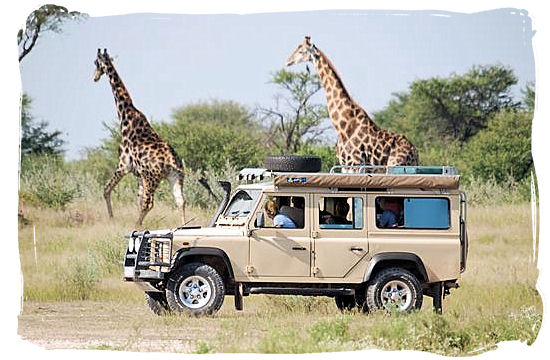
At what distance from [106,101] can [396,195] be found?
6.28 meters

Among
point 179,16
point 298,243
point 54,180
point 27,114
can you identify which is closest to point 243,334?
point 298,243

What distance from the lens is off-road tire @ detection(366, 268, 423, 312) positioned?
A: 11281mm

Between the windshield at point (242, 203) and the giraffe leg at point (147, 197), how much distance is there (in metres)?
4.83

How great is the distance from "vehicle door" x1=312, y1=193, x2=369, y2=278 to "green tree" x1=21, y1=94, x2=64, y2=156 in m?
4.88

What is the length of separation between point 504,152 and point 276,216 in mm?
8756

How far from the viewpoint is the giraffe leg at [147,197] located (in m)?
16.6

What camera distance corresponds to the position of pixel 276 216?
11430mm

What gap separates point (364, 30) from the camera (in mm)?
14148

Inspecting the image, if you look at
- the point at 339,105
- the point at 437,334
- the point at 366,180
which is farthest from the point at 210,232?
the point at 339,105

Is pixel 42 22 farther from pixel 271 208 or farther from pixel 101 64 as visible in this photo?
pixel 271 208

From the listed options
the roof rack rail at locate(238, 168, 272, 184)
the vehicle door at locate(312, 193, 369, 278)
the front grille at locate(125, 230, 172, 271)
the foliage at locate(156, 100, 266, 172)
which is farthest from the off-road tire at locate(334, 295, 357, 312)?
the foliage at locate(156, 100, 266, 172)

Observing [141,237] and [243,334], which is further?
[141,237]

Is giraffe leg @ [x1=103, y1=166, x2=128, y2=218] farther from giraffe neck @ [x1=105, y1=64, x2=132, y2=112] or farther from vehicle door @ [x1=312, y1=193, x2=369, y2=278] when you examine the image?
vehicle door @ [x1=312, y1=193, x2=369, y2=278]

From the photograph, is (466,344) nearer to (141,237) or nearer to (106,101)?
(141,237)
